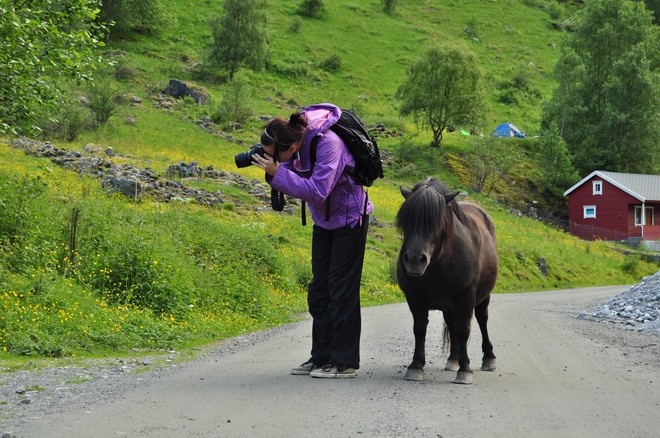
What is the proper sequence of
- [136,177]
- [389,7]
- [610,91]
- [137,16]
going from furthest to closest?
[389,7], [137,16], [610,91], [136,177]

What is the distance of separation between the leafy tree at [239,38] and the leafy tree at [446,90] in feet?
54.2

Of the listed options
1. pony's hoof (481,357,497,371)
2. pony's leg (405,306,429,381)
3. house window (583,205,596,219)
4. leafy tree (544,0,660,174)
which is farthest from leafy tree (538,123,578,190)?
pony's leg (405,306,429,381)

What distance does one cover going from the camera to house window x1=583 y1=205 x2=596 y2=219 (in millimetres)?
60147

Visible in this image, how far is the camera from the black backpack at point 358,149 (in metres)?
7.02

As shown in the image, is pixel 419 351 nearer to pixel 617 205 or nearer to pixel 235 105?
pixel 235 105

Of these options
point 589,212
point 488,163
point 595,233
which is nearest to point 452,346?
point 488,163

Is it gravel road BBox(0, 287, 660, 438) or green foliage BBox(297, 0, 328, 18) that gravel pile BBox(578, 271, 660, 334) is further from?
green foliage BBox(297, 0, 328, 18)

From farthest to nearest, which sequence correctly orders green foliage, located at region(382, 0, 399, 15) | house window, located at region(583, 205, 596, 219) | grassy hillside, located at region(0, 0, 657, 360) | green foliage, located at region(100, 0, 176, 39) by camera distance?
green foliage, located at region(382, 0, 399, 15)
green foliage, located at region(100, 0, 176, 39)
house window, located at region(583, 205, 596, 219)
grassy hillside, located at region(0, 0, 657, 360)

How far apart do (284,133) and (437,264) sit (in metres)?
1.97

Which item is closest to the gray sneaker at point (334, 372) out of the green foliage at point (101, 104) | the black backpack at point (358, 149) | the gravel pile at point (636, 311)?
the black backpack at point (358, 149)

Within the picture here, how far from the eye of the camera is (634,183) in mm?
59531

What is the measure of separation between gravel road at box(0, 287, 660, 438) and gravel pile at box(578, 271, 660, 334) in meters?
4.99

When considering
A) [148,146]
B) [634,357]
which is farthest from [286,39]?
[634,357]

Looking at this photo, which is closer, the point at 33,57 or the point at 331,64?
the point at 33,57
